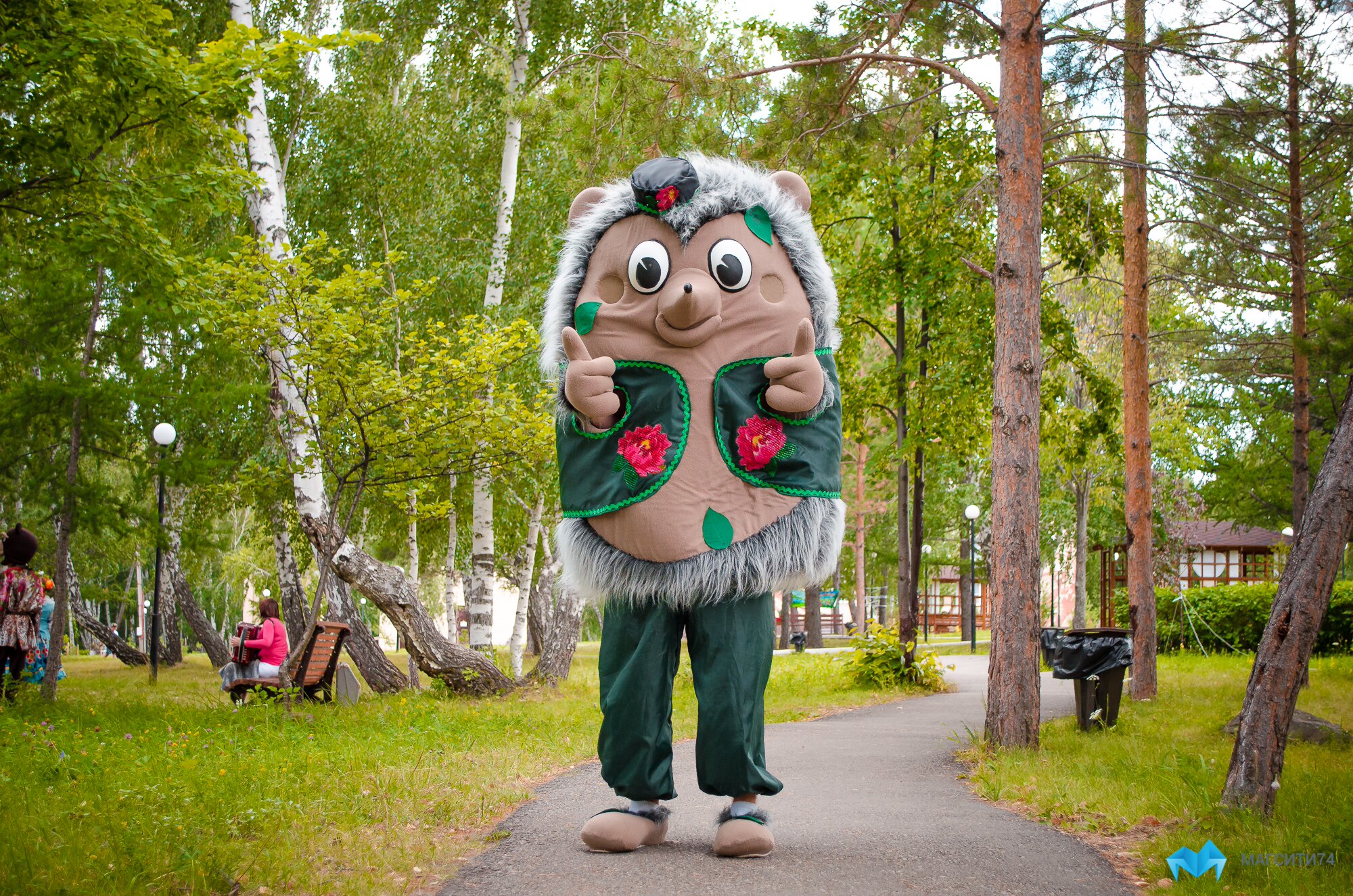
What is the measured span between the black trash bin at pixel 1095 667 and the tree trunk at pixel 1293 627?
3666mm

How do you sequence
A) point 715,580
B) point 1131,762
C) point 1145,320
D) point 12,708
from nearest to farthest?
point 715,580 → point 1131,762 → point 12,708 → point 1145,320

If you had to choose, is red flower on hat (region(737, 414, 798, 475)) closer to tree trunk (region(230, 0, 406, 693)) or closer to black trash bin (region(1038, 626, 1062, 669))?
black trash bin (region(1038, 626, 1062, 669))

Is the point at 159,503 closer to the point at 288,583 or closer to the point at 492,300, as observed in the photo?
the point at 288,583

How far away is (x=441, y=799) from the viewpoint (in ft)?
16.1

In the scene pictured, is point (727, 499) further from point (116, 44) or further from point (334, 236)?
point (334, 236)

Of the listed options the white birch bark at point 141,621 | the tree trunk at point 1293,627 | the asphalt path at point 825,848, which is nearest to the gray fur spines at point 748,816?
the asphalt path at point 825,848

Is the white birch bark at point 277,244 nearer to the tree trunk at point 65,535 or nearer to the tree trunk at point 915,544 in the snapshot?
the tree trunk at point 65,535

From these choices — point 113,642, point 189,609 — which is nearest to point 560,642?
point 189,609

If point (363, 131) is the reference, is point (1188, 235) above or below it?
below

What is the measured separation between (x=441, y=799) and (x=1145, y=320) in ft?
29.9

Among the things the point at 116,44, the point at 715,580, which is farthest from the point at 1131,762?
the point at 116,44

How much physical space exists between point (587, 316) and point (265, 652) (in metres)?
7.59

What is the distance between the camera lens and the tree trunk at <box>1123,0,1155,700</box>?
1051 cm

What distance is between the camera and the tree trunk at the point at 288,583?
13125 millimetres
